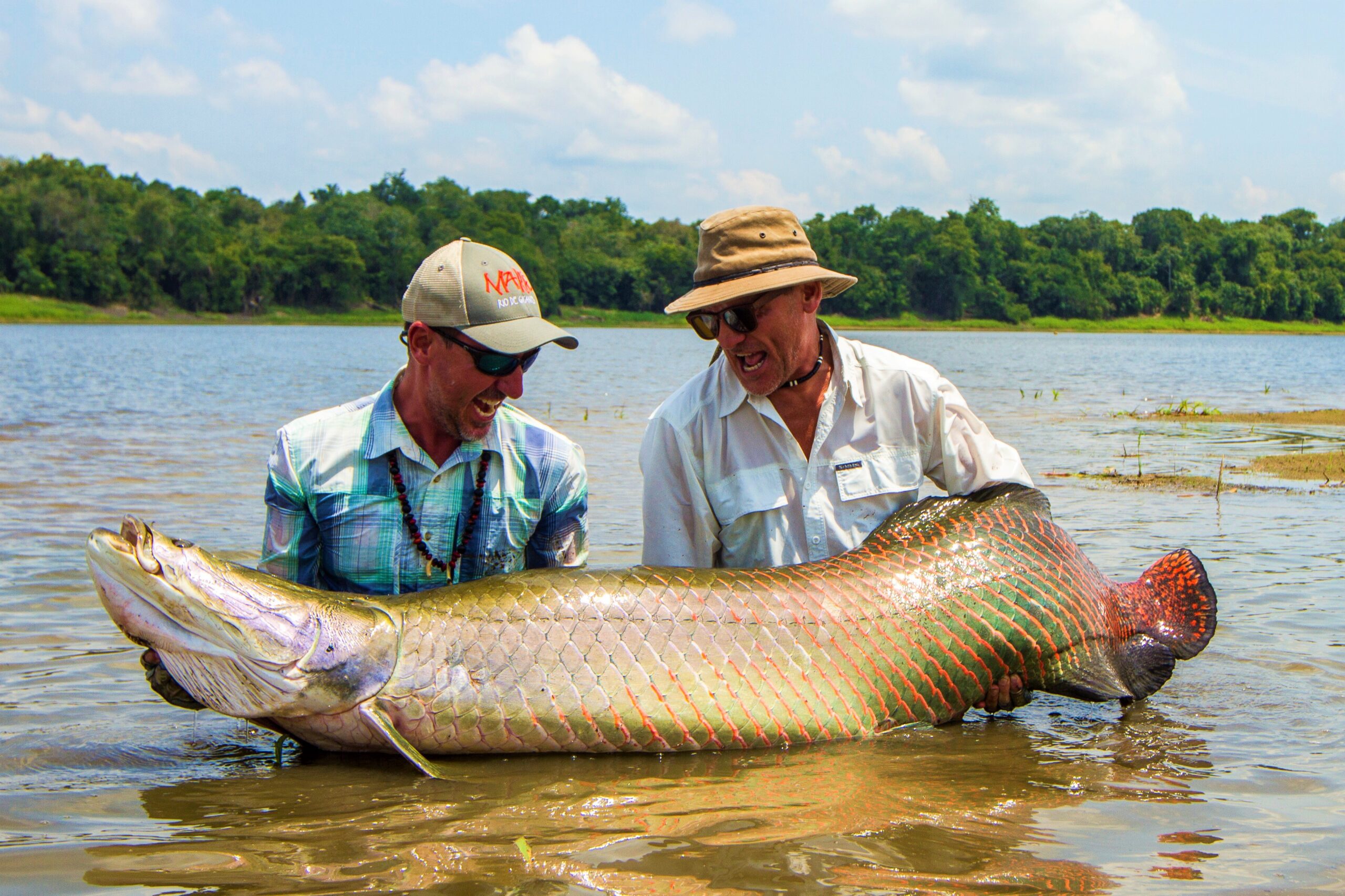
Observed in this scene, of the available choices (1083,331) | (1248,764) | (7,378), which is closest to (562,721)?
(1248,764)

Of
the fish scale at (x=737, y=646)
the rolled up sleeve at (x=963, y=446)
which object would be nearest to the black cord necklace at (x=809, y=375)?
the rolled up sleeve at (x=963, y=446)

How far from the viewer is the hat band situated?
3930mm

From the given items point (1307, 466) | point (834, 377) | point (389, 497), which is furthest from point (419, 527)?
point (1307, 466)

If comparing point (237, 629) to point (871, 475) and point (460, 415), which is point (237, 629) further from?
point (871, 475)

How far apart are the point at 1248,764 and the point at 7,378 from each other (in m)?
22.4

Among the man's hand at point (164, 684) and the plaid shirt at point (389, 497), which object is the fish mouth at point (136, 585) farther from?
the plaid shirt at point (389, 497)

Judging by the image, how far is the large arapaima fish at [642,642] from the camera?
3.08 m

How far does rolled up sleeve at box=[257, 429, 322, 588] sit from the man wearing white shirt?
116cm

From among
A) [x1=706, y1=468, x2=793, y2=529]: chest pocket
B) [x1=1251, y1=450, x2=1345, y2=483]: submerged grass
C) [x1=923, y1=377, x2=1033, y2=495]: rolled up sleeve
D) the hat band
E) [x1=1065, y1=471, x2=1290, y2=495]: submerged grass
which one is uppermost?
the hat band

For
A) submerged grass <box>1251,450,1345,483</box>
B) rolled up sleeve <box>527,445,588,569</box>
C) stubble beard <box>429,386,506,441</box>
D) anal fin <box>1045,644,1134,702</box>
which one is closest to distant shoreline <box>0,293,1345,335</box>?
submerged grass <box>1251,450,1345,483</box>

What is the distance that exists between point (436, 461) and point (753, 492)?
43.3 inches

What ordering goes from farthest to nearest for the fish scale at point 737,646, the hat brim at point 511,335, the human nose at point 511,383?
the human nose at point 511,383, the hat brim at point 511,335, the fish scale at point 737,646

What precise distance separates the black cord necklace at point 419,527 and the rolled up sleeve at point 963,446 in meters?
1.54

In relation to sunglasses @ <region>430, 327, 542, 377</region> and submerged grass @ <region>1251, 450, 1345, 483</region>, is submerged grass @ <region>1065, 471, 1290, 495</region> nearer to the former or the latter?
submerged grass @ <region>1251, 450, 1345, 483</region>
